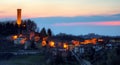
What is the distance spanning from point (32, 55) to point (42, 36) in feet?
59.6

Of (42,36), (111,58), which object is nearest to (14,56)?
(42,36)

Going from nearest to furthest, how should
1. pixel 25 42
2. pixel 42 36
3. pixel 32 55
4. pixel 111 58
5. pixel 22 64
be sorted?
pixel 111 58
pixel 22 64
pixel 32 55
pixel 25 42
pixel 42 36

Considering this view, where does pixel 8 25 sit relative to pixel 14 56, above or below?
above

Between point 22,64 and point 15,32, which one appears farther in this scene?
point 15,32

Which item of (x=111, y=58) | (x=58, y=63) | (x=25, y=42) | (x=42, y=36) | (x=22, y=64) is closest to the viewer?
(x=111, y=58)

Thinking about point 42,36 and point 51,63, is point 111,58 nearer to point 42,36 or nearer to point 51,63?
point 51,63

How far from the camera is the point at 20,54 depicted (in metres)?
50.1

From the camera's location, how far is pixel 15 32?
6875 cm

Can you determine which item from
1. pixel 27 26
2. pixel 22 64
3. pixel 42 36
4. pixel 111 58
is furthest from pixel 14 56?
pixel 111 58

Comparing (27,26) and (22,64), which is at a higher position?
(27,26)

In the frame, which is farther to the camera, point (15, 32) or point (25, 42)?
point (15, 32)

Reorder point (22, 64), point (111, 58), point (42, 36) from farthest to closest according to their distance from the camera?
point (42, 36) → point (22, 64) → point (111, 58)

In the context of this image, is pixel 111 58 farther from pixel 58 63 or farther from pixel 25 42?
pixel 25 42

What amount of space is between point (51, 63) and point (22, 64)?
15.1ft
